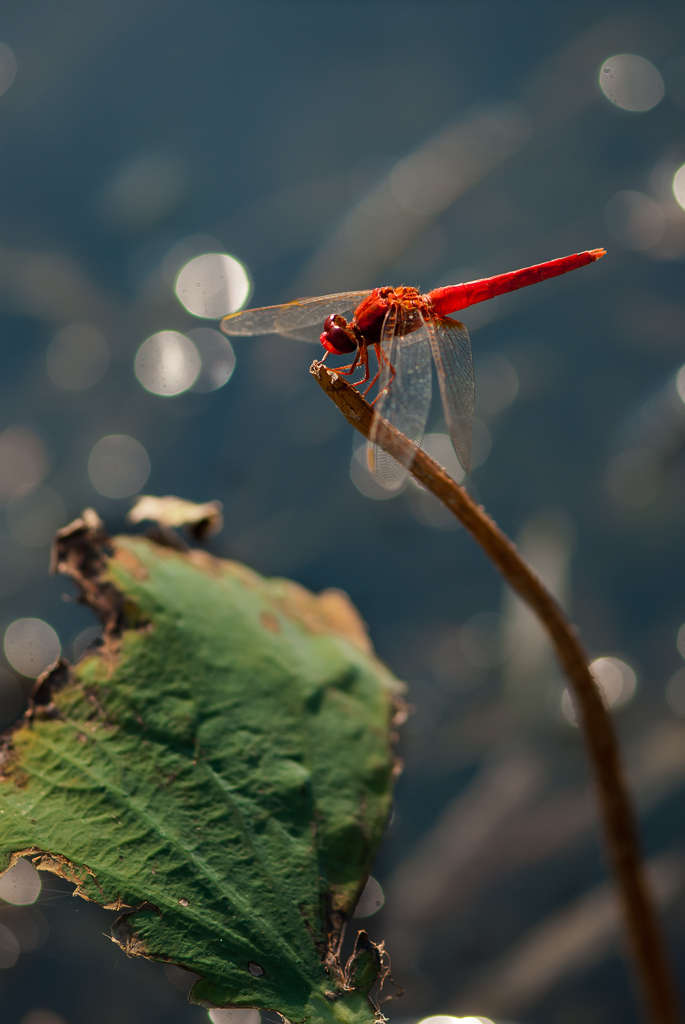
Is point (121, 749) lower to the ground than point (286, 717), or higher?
lower

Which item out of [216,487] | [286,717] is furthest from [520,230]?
[286,717]

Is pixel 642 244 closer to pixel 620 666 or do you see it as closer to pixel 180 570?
pixel 620 666

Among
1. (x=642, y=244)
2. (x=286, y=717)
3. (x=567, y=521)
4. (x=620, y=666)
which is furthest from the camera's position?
(x=642, y=244)

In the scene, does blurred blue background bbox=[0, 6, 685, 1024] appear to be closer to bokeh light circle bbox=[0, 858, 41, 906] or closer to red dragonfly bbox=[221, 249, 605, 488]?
bokeh light circle bbox=[0, 858, 41, 906]

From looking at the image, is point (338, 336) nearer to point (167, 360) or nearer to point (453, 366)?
point (453, 366)

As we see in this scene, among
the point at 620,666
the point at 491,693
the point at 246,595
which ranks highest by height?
the point at 620,666

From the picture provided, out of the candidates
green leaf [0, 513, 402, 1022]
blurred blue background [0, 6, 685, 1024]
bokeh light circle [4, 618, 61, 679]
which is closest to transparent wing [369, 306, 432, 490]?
green leaf [0, 513, 402, 1022]

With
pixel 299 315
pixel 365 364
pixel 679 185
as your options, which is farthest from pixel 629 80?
pixel 365 364
